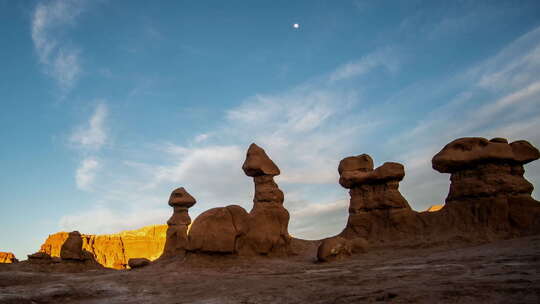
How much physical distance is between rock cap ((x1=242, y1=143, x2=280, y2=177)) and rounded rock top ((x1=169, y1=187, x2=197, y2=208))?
40.4 feet

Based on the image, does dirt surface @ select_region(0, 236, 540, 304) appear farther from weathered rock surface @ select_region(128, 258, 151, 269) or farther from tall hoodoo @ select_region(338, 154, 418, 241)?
weathered rock surface @ select_region(128, 258, 151, 269)

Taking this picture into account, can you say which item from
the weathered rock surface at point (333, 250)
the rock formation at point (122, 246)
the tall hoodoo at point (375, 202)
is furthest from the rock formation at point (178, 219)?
the rock formation at point (122, 246)

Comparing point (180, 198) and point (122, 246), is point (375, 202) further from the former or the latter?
point (122, 246)

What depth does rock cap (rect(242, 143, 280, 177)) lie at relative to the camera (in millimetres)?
22703

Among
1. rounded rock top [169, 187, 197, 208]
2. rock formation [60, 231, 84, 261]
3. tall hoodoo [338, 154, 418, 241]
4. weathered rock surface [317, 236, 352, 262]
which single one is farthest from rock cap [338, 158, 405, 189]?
rock formation [60, 231, 84, 261]

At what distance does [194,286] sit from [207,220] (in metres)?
5.97

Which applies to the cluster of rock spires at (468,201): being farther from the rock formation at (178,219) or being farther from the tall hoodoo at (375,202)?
the rock formation at (178,219)

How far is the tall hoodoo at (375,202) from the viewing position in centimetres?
2258

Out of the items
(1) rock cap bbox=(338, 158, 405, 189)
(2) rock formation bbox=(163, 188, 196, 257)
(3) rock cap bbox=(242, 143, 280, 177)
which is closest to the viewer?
(3) rock cap bbox=(242, 143, 280, 177)

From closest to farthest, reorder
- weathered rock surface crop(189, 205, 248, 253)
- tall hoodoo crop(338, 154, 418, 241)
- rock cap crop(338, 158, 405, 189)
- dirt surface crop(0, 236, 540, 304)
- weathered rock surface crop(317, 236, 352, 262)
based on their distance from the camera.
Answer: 1. dirt surface crop(0, 236, 540, 304)
2. weathered rock surface crop(189, 205, 248, 253)
3. weathered rock surface crop(317, 236, 352, 262)
4. tall hoodoo crop(338, 154, 418, 241)
5. rock cap crop(338, 158, 405, 189)

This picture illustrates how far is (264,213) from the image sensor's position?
21.7m

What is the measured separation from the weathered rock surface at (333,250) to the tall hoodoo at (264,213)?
365cm

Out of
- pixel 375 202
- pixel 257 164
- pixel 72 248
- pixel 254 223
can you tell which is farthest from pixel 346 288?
pixel 72 248

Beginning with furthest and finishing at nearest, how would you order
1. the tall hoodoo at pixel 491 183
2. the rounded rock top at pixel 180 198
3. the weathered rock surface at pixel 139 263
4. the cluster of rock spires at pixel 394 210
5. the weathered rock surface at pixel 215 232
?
the rounded rock top at pixel 180 198 → the weathered rock surface at pixel 139 263 → the tall hoodoo at pixel 491 183 → the cluster of rock spires at pixel 394 210 → the weathered rock surface at pixel 215 232
